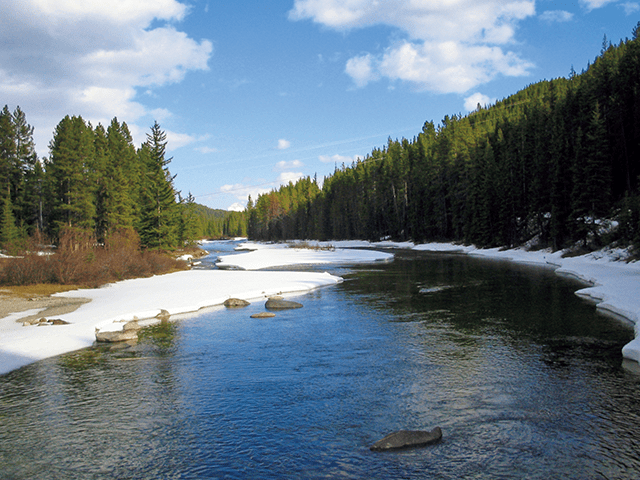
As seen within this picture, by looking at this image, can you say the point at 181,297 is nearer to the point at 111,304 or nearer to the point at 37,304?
the point at 111,304

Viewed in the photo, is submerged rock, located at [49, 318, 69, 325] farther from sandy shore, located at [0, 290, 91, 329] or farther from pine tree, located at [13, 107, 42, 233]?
pine tree, located at [13, 107, 42, 233]

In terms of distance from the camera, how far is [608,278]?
22984 mm

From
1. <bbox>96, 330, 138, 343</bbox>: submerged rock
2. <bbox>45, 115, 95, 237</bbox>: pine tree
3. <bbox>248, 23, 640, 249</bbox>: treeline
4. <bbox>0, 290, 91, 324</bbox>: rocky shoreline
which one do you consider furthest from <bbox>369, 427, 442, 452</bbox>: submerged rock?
<bbox>45, 115, 95, 237</bbox>: pine tree

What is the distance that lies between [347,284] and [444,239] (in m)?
50.3

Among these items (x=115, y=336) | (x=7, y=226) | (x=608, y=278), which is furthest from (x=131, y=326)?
(x=7, y=226)

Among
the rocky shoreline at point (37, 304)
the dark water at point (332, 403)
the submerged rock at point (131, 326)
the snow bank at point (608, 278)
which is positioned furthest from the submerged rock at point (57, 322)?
the snow bank at point (608, 278)

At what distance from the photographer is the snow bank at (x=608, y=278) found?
15.3 m

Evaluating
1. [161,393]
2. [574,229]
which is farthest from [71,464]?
[574,229]

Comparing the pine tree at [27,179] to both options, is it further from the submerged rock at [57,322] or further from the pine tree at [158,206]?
the submerged rock at [57,322]

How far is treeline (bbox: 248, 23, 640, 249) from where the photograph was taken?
3790 cm

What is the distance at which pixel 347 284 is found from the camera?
28.0 metres

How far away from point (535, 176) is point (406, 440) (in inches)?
1951

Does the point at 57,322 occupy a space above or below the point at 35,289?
below

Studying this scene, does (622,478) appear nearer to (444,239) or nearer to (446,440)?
(446,440)
